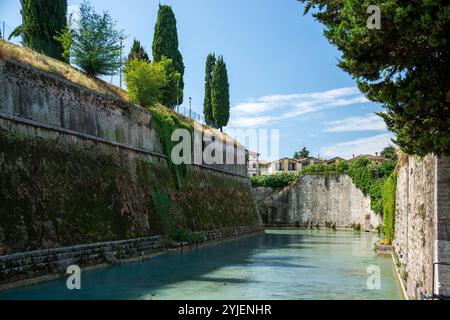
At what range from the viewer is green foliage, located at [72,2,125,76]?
2752 cm

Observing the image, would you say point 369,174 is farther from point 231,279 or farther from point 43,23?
point 231,279

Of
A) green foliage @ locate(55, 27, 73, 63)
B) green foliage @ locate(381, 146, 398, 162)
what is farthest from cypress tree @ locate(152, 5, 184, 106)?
green foliage @ locate(381, 146, 398, 162)

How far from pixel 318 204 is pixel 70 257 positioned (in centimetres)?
3973

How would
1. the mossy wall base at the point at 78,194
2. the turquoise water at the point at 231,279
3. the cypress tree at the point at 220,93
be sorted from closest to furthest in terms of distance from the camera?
the turquoise water at the point at 231,279
the mossy wall base at the point at 78,194
the cypress tree at the point at 220,93

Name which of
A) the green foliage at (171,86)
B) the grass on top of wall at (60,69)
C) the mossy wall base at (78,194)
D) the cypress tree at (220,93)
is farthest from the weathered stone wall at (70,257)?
the cypress tree at (220,93)

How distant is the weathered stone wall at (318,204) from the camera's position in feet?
164

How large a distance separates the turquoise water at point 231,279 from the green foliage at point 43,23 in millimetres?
13996

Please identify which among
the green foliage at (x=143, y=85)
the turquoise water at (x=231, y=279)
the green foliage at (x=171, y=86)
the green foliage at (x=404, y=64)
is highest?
the green foliage at (x=171, y=86)

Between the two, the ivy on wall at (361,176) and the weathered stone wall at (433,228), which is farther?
the ivy on wall at (361,176)

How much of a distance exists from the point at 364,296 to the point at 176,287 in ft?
16.1

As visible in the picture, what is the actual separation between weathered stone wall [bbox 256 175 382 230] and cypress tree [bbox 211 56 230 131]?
10.7 metres

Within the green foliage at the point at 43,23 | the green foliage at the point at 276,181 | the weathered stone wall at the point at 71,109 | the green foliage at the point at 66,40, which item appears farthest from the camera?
the green foliage at the point at 276,181

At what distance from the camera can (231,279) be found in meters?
15.0

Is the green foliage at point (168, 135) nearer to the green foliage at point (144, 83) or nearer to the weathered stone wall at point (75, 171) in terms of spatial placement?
the weathered stone wall at point (75, 171)
